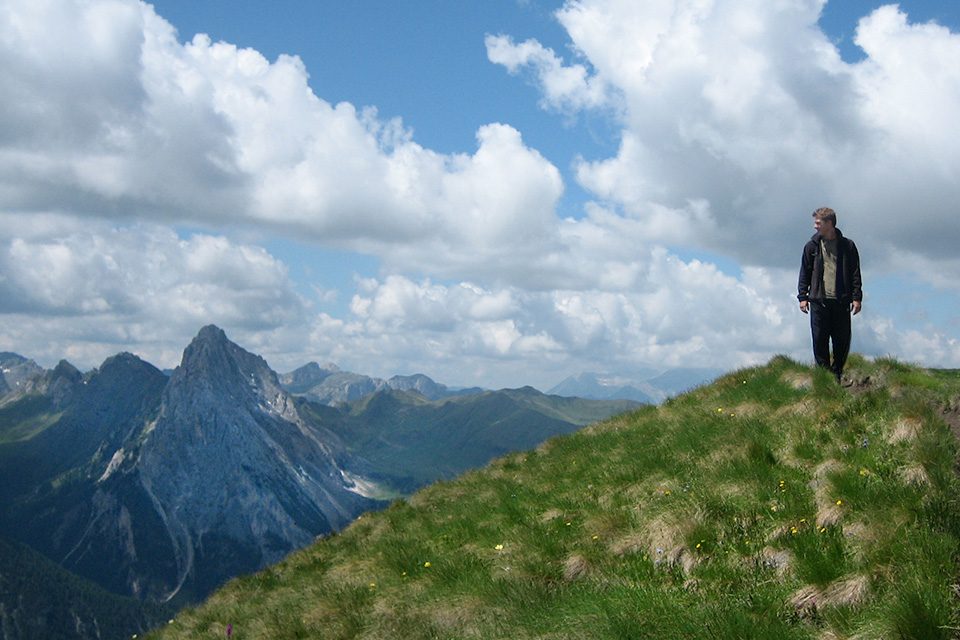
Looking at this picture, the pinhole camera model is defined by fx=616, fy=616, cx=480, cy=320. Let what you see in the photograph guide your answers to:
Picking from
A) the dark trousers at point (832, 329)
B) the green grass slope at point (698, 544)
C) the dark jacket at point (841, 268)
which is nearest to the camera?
the green grass slope at point (698, 544)

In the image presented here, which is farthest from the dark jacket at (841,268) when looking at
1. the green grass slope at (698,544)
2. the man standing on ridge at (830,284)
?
the green grass slope at (698,544)

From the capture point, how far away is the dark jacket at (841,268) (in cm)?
1384

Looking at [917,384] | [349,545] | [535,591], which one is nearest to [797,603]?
[535,591]

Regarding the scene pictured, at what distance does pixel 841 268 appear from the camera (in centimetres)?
1381

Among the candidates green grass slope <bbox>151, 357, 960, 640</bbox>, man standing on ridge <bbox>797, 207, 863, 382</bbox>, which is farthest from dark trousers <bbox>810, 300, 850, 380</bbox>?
green grass slope <bbox>151, 357, 960, 640</bbox>

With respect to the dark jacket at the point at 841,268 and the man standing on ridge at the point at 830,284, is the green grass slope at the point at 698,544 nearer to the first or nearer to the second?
the man standing on ridge at the point at 830,284

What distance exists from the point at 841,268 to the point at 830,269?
266mm

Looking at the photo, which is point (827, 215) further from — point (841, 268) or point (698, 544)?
point (698, 544)

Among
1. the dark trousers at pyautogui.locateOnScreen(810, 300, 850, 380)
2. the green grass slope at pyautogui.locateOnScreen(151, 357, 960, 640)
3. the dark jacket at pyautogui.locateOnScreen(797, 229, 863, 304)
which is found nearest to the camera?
the green grass slope at pyautogui.locateOnScreen(151, 357, 960, 640)

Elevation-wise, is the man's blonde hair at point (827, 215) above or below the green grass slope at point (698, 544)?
above

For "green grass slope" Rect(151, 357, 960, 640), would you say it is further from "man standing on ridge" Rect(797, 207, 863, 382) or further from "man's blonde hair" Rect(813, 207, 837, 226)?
"man's blonde hair" Rect(813, 207, 837, 226)

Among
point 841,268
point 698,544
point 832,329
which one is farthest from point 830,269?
point 698,544

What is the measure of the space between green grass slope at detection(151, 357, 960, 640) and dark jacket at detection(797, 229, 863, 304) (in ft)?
6.32

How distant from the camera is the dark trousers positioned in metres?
14.2
